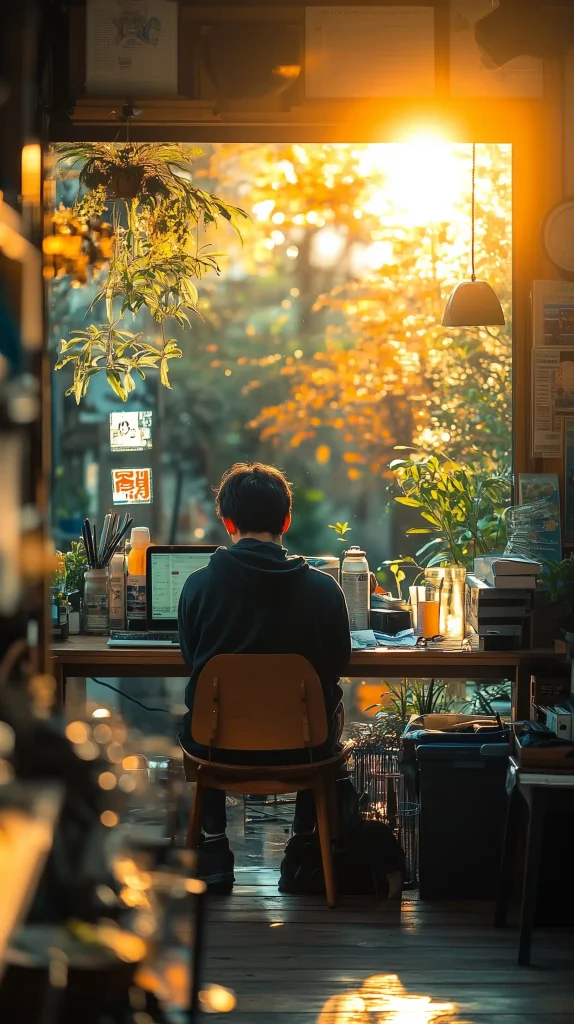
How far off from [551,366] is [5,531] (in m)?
3.09

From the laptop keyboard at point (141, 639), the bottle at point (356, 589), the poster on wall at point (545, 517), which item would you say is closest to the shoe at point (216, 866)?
the laptop keyboard at point (141, 639)

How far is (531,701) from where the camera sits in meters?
3.83

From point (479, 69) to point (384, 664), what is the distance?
6.73 feet

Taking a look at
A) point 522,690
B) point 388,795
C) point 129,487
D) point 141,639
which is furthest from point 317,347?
point 388,795

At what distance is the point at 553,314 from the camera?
13.6 feet

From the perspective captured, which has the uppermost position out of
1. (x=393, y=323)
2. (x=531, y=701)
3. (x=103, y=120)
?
(x=103, y=120)

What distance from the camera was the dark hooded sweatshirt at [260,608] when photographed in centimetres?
347

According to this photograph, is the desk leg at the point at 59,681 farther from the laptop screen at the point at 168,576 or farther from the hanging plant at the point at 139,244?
the hanging plant at the point at 139,244

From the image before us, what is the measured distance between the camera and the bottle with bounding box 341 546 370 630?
411 centimetres

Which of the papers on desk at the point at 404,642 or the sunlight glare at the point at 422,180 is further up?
the sunlight glare at the point at 422,180

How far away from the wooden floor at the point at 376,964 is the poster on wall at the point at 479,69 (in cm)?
269

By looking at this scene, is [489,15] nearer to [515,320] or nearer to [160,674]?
[515,320]

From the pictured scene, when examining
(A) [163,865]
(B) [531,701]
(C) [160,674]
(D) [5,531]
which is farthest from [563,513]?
(D) [5,531]

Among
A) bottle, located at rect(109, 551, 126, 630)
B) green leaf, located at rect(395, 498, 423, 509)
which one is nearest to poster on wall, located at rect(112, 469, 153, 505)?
bottle, located at rect(109, 551, 126, 630)
